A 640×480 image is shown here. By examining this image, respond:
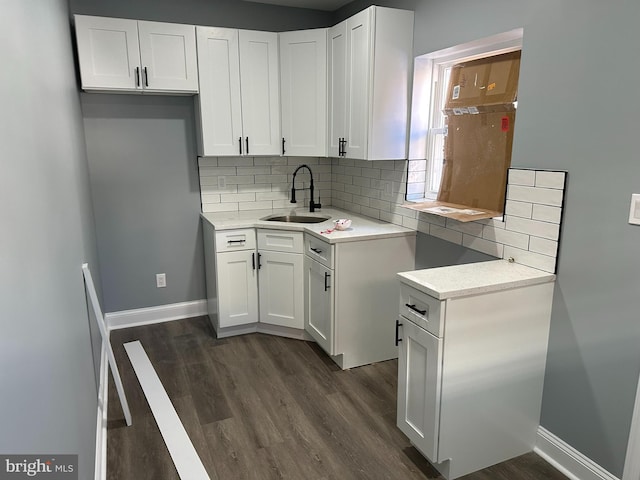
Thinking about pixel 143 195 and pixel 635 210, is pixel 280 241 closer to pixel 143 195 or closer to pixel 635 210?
pixel 143 195

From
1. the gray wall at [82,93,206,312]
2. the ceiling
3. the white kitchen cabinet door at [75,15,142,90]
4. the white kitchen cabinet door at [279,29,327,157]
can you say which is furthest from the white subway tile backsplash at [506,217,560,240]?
the white kitchen cabinet door at [75,15,142,90]

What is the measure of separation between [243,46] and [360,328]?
2.28 meters

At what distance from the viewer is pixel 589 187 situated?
195 centimetres

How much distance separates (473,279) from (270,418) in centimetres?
138

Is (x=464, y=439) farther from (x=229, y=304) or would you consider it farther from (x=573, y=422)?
(x=229, y=304)

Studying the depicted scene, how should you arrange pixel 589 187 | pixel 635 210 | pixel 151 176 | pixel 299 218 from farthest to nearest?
pixel 299 218
pixel 151 176
pixel 589 187
pixel 635 210

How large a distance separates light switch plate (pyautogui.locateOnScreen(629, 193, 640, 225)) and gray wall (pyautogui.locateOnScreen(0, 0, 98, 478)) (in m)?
2.07

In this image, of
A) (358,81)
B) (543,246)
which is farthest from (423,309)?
(358,81)

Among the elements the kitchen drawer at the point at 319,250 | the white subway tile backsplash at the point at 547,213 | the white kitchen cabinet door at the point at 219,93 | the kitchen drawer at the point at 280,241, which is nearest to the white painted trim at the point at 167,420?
the kitchen drawer at the point at 280,241

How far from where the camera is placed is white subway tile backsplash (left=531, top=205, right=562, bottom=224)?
2091mm

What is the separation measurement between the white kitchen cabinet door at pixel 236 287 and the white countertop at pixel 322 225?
0.78 feet

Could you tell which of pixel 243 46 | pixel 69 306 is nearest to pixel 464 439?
pixel 69 306

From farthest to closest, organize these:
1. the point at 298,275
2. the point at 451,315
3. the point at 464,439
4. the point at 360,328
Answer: the point at 298,275 < the point at 360,328 < the point at 464,439 < the point at 451,315

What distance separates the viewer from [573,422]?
2105mm
